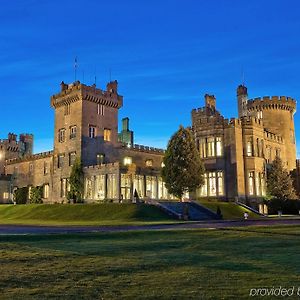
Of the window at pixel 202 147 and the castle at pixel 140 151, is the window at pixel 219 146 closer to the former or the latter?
the castle at pixel 140 151

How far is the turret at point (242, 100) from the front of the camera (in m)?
76.6

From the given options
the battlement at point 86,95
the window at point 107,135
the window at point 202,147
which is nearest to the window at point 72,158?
the window at point 107,135

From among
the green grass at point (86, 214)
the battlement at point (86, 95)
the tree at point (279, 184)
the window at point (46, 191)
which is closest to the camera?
the green grass at point (86, 214)

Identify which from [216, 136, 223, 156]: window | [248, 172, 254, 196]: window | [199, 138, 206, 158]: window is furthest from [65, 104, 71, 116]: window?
[248, 172, 254, 196]: window

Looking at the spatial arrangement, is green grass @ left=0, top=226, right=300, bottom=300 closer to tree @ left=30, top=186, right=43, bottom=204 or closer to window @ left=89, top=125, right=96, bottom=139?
window @ left=89, top=125, right=96, bottom=139

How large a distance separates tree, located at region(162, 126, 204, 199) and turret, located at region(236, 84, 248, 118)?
31998mm

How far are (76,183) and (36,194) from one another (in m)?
13.0

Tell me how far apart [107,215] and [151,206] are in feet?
18.1

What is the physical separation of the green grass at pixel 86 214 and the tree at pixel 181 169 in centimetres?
430

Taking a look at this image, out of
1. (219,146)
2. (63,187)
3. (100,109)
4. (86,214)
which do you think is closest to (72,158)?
(63,187)

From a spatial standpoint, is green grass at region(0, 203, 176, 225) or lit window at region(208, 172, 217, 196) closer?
green grass at region(0, 203, 176, 225)

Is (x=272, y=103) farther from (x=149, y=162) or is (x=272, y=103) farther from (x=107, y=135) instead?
(x=107, y=135)

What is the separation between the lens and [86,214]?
4425cm

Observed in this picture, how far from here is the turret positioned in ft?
251
